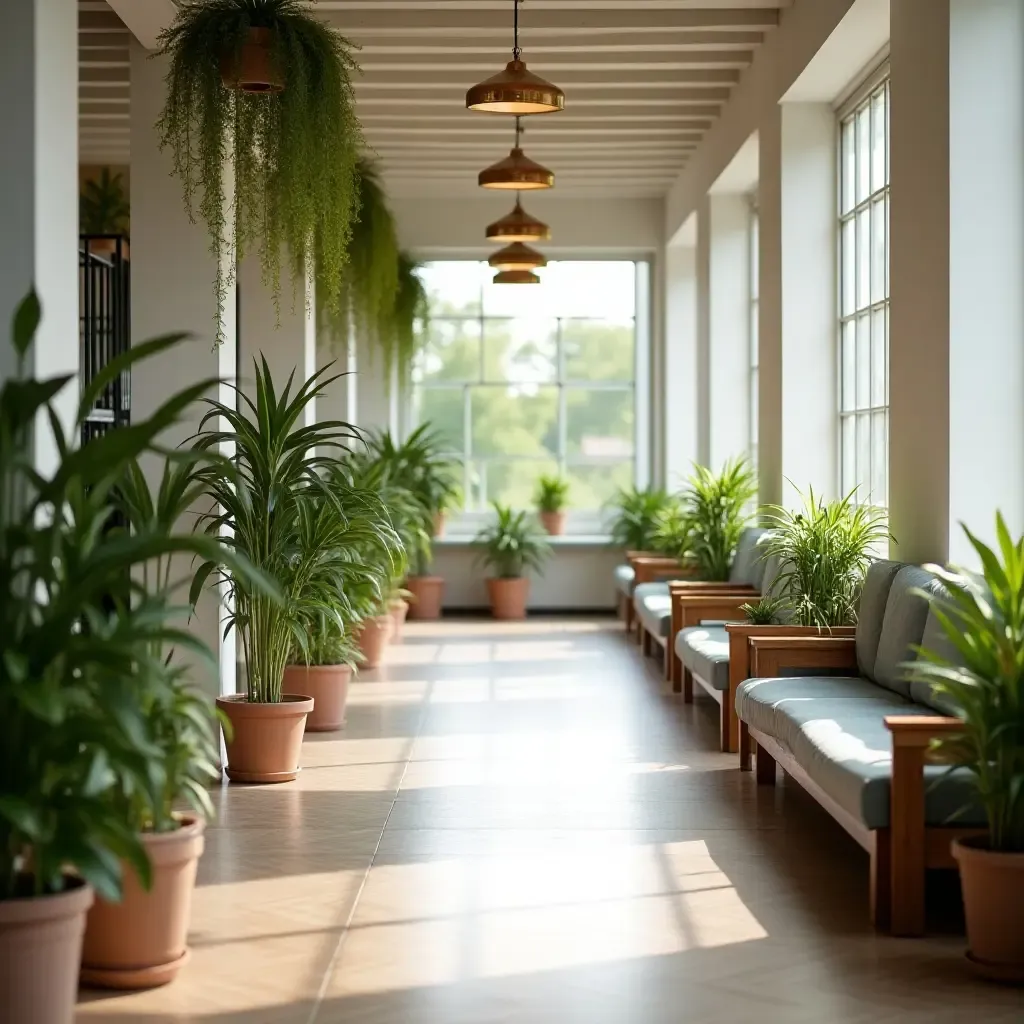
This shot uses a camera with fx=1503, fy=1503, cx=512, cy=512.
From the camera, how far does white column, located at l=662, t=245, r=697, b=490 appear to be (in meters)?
12.3

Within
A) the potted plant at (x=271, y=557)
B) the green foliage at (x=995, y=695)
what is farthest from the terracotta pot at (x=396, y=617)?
the green foliage at (x=995, y=695)

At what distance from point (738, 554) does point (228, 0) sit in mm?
4627

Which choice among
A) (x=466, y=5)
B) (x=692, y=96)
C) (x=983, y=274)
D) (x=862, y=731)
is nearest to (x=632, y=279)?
(x=692, y=96)

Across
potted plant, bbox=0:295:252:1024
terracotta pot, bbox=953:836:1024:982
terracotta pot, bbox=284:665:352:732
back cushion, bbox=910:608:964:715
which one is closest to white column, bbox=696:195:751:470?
terracotta pot, bbox=284:665:352:732

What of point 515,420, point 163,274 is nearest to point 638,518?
point 515,420

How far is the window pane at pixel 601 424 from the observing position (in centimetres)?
1322

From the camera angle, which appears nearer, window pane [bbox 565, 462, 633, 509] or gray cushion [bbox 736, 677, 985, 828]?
gray cushion [bbox 736, 677, 985, 828]

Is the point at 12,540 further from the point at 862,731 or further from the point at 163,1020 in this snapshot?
the point at 862,731

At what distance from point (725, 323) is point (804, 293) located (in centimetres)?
238

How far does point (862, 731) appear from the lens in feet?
14.9

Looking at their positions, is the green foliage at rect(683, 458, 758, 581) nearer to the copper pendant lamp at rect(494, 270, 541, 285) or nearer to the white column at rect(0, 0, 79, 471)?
the copper pendant lamp at rect(494, 270, 541, 285)

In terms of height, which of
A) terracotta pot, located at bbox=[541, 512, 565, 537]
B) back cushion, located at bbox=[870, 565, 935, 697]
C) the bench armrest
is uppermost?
terracotta pot, located at bbox=[541, 512, 565, 537]

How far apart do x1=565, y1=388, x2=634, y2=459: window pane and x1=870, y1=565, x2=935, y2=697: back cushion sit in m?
7.77

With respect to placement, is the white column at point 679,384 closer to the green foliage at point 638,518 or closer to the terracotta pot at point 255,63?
the green foliage at point 638,518
